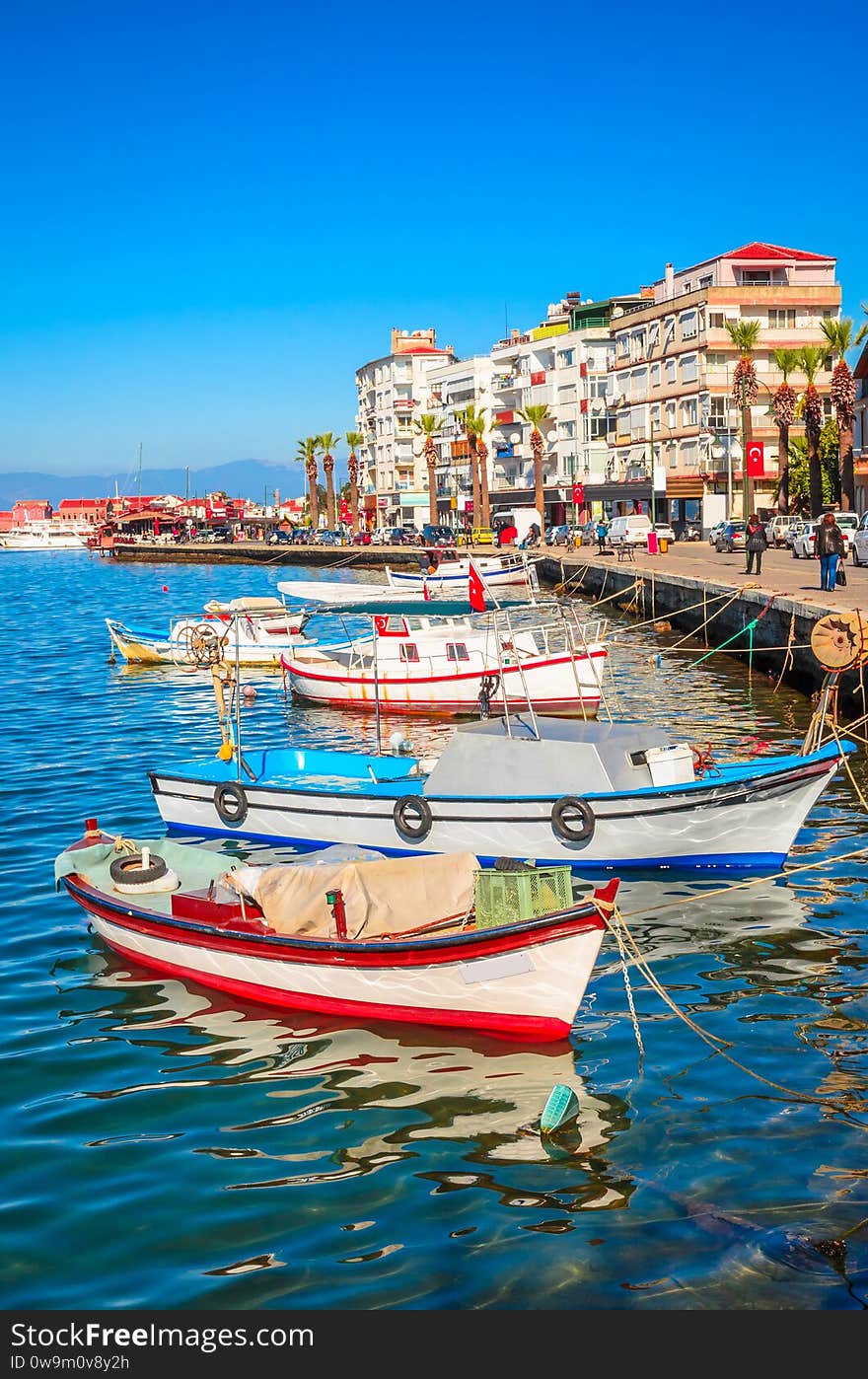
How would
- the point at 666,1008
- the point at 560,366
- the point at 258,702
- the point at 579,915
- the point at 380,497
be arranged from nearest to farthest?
the point at 579,915, the point at 666,1008, the point at 258,702, the point at 560,366, the point at 380,497

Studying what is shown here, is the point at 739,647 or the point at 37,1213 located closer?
the point at 37,1213

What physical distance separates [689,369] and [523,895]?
83.4 m

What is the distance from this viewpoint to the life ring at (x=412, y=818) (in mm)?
18406

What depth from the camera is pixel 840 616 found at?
1894 cm

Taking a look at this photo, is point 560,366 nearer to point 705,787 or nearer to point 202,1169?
point 705,787

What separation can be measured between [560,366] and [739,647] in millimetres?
83102

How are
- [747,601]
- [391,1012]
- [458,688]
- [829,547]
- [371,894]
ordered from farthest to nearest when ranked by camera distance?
[747,601]
[829,547]
[458,688]
[371,894]
[391,1012]

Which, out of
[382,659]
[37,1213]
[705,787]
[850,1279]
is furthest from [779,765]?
[382,659]

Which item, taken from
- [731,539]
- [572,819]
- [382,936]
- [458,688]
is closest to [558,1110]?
[382,936]

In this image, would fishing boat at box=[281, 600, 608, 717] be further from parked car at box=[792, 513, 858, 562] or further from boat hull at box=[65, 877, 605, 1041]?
parked car at box=[792, 513, 858, 562]

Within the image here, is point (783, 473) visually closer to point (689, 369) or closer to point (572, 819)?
point (689, 369)

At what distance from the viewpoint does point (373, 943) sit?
12.4 meters

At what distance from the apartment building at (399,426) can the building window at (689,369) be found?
58874mm

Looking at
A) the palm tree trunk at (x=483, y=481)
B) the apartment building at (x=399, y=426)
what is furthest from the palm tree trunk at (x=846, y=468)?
the apartment building at (x=399, y=426)
